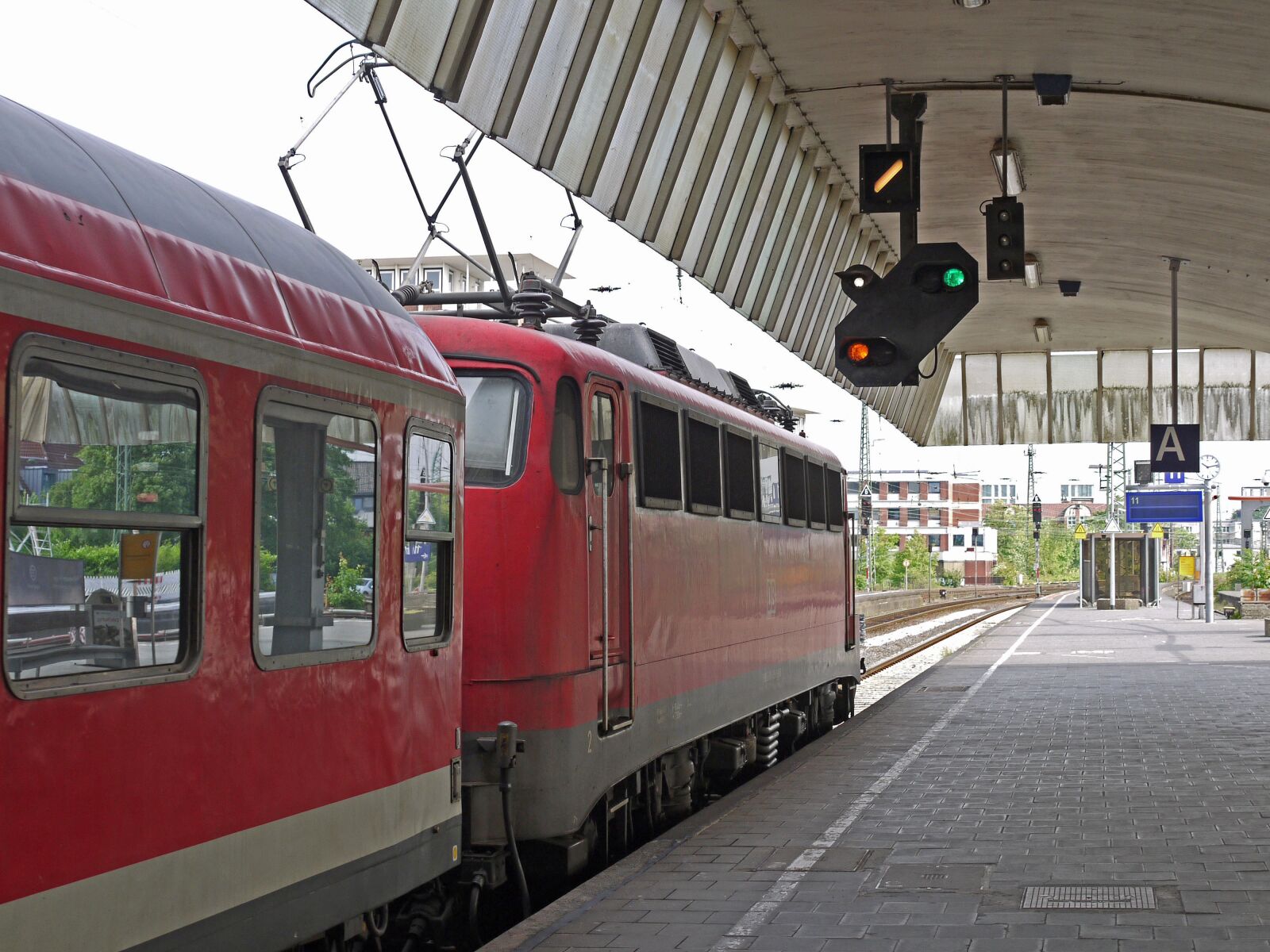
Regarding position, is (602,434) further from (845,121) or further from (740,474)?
(845,121)

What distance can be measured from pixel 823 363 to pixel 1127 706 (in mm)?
7561

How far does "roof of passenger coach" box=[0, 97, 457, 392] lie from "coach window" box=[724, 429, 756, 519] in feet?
16.9

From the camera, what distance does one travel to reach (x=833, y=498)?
16531 mm

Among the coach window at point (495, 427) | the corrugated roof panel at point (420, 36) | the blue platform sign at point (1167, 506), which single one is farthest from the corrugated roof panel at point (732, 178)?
the blue platform sign at point (1167, 506)

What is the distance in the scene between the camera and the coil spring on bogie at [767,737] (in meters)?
13.4

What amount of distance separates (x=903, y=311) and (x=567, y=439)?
4.62m

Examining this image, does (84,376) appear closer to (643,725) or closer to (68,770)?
(68,770)

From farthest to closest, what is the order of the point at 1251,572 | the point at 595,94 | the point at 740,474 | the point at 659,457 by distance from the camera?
the point at 1251,572 → the point at 740,474 → the point at 595,94 → the point at 659,457

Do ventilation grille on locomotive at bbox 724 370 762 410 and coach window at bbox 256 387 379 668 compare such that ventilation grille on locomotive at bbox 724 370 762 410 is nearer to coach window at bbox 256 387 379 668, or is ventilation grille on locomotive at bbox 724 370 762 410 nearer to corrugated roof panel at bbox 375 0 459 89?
corrugated roof panel at bbox 375 0 459 89

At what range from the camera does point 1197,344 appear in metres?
28.5

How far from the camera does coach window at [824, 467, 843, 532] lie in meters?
16.1

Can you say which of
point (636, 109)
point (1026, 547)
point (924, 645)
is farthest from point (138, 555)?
point (1026, 547)

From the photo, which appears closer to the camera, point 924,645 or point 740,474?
point 740,474

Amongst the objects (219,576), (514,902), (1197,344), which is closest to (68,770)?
(219,576)
